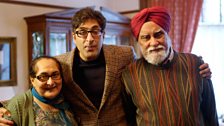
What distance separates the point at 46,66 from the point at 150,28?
64cm

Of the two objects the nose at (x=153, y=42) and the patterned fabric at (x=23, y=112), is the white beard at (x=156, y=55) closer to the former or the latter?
the nose at (x=153, y=42)

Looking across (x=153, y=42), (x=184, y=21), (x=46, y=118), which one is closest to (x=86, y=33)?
(x=153, y=42)

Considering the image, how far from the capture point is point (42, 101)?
1721 mm

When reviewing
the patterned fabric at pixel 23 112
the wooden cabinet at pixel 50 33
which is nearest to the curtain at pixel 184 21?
the wooden cabinet at pixel 50 33

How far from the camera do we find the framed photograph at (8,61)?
367 centimetres

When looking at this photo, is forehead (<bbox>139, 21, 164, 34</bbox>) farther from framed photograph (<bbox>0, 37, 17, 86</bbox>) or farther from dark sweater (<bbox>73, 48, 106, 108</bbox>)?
framed photograph (<bbox>0, 37, 17, 86</bbox>)

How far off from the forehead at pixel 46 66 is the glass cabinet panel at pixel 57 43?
196 cm

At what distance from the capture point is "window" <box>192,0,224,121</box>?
13.3 feet

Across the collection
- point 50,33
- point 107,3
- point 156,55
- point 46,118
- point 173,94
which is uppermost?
point 107,3

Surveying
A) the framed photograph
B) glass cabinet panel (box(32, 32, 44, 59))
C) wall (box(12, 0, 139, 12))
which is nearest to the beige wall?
the framed photograph

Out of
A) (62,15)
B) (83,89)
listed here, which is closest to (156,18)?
(83,89)

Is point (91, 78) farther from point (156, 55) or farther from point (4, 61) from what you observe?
point (4, 61)

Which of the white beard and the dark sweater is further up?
the white beard

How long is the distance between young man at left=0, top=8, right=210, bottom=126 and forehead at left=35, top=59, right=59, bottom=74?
214 mm
